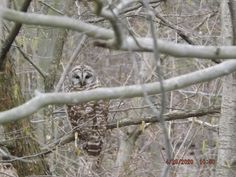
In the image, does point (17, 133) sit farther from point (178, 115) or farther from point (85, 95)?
point (85, 95)

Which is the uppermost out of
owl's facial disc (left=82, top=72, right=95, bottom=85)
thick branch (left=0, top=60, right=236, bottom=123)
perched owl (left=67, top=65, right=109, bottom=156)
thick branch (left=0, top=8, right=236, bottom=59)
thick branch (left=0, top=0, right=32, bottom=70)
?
thick branch (left=0, top=0, right=32, bottom=70)

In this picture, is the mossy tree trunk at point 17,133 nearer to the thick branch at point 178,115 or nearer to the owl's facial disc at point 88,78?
the thick branch at point 178,115

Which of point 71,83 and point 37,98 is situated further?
point 71,83

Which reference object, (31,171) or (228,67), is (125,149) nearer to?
(31,171)

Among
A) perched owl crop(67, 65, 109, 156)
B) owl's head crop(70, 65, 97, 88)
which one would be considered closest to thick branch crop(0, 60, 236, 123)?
perched owl crop(67, 65, 109, 156)

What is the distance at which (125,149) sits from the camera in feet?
20.4

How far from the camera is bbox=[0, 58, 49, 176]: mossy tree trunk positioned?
4.14 metres

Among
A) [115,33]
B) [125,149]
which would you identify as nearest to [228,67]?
[115,33]

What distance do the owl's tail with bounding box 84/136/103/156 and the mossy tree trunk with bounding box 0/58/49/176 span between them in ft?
2.12

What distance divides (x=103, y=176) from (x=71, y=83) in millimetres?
1086

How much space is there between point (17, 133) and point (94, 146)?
97cm

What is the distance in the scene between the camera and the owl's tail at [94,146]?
16.3 ft

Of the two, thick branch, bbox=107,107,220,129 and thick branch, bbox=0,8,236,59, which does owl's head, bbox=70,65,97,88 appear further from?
thick branch, bbox=0,8,236,59

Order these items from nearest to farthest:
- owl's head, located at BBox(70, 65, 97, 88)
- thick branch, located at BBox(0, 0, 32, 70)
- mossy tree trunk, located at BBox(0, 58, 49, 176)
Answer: thick branch, located at BBox(0, 0, 32, 70) → mossy tree trunk, located at BBox(0, 58, 49, 176) → owl's head, located at BBox(70, 65, 97, 88)
